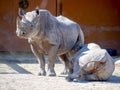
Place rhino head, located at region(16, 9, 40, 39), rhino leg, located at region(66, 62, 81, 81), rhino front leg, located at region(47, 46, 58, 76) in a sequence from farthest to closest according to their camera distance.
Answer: rhino front leg, located at region(47, 46, 58, 76) < rhino head, located at region(16, 9, 40, 39) < rhino leg, located at region(66, 62, 81, 81)

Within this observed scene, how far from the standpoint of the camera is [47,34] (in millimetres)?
10672

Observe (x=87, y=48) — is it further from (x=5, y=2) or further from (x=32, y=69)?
(x=5, y=2)

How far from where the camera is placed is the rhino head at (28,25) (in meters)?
10.2

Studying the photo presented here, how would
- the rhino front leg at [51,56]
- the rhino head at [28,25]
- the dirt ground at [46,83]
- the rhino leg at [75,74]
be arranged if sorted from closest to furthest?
1. the dirt ground at [46,83]
2. the rhino leg at [75,74]
3. the rhino head at [28,25]
4. the rhino front leg at [51,56]

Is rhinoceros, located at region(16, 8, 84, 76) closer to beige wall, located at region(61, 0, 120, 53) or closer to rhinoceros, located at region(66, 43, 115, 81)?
rhinoceros, located at region(66, 43, 115, 81)

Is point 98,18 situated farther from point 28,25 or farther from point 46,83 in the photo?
point 46,83

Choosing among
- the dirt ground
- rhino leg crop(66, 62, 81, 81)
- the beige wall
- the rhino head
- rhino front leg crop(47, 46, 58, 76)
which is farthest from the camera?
the beige wall

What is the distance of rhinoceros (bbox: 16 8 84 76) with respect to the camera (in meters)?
10.3

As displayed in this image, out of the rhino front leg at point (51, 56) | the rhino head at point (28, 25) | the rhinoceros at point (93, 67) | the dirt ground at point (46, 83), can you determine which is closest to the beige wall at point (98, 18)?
the dirt ground at point (46, 83)

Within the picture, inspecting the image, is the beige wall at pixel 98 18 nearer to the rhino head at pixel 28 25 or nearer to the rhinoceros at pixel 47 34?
the rhinoceros at pixel 47 34

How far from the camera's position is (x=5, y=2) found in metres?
17.2

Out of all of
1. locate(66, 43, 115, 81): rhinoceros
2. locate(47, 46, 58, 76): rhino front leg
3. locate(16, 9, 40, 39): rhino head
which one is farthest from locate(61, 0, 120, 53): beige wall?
locate(66, 43, 115, 81): rhinoceros

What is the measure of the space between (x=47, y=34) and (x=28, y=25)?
60 cm

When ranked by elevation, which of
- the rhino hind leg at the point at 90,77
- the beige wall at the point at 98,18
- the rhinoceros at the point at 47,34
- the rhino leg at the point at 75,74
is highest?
the rhinoceros at the point at 47,34
